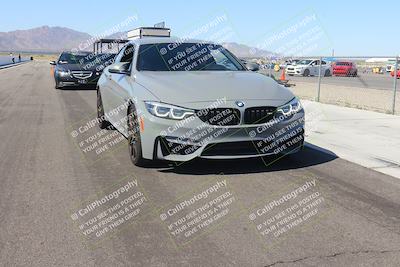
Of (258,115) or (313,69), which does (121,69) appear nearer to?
(258,115)

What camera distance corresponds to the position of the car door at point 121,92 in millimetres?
6287

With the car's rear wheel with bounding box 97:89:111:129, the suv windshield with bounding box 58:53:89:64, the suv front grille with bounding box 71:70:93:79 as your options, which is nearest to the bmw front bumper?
the car's rear wheel with bounding box 97:89:111:129

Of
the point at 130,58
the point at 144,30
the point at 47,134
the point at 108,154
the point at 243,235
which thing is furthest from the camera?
the point at 144,30

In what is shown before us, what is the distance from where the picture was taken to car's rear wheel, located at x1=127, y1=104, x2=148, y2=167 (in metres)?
5.52

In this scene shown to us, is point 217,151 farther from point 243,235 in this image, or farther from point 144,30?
point 144,30

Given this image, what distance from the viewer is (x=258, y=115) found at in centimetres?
529

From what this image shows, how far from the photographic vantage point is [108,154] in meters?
6.71

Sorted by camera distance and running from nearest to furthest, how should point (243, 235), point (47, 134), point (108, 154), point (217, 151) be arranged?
point (243, 235)
point (217, 151)
point (108, 154)
point (47, 134)

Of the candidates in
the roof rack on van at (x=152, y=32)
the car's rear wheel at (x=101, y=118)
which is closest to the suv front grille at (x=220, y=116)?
the car's rear wheel at (x=101, y=118)

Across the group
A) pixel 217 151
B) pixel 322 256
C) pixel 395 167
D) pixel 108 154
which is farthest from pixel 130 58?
pixel 322 256

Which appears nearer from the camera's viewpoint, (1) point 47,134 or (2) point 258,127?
(2) point 258,127

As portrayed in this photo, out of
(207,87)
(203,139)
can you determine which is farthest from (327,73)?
(203,139)

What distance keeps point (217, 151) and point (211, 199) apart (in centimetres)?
68

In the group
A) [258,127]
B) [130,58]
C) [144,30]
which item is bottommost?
[144,30]
